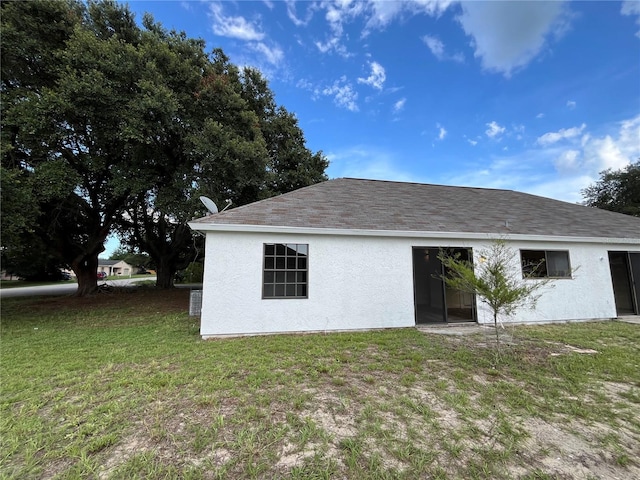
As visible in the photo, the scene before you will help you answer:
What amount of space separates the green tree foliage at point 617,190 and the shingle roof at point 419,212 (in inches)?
804

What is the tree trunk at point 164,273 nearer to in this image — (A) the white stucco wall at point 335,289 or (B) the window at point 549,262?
(A) the white stucco wall at point 335,289

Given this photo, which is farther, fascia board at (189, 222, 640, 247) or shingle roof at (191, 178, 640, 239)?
shingle roof at (191, 178, 640, 239)

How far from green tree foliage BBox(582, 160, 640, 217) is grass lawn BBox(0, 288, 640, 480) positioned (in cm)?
2780

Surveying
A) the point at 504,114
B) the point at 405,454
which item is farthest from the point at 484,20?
the point at 405,454

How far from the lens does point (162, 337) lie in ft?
21.4

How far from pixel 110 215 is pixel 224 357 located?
12447 mm

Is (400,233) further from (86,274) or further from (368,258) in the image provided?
(86,274)

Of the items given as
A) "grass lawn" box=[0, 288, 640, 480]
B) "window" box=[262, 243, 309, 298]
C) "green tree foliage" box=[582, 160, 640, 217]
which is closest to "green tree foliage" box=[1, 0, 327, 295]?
"window" box=[262, 243, 309, 298]

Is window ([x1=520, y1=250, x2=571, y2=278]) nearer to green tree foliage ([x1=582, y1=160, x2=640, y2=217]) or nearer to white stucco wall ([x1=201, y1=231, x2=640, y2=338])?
white stucco wall ([x1=201, y1=231, x2=640, y2=338])

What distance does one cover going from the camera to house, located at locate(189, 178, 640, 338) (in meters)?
6.55

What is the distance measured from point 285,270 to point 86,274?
13301 millimetres

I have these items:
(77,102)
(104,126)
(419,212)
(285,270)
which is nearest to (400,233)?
(419,212)

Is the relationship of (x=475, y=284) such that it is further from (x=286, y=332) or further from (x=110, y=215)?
(x=110, y=215)

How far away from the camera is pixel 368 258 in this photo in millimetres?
7203
